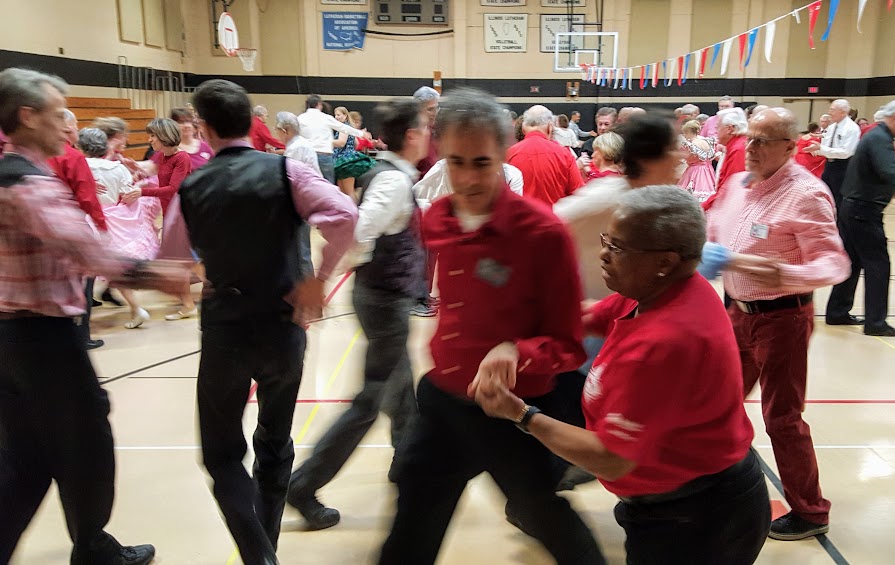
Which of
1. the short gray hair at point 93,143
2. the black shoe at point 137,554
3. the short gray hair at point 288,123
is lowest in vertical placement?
the black shoe at point 137,554

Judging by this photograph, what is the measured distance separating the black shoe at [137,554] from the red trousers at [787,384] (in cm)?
251

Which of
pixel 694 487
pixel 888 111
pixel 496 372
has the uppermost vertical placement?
pixel 888 111

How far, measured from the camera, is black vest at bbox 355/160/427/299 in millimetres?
2928

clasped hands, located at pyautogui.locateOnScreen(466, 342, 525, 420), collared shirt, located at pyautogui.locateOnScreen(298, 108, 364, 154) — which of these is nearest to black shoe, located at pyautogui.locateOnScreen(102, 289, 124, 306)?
collared shirt, located at pyautogui.locateOnScreen(298, 108, 364, 154)

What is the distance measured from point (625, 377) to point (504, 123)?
721 mm

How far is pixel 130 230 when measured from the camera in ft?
20.0

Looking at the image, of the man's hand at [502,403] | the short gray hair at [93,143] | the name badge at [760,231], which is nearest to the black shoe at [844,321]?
the name badge at [760,231]

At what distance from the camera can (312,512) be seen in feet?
9.86

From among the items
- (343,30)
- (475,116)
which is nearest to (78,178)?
(475,116)

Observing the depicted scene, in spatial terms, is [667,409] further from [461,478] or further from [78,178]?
[78,178]

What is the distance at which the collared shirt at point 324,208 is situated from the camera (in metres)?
2.21

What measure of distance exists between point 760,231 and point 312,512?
7.05 feet

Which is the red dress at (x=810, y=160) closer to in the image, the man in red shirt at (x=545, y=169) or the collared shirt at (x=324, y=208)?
the man in red shirt at (x=545, y=169)

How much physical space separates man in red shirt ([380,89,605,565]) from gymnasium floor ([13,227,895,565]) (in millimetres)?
246
